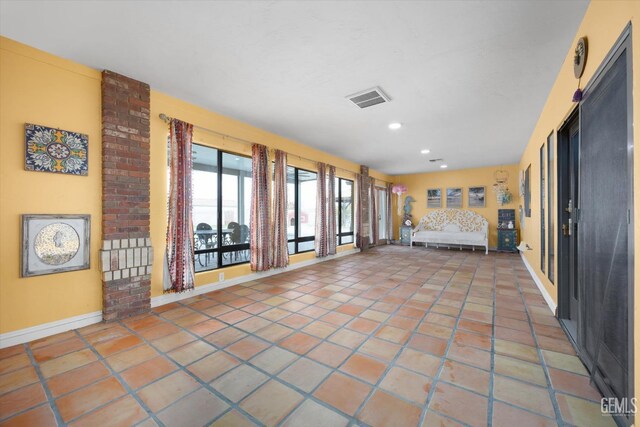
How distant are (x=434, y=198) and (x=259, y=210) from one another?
6.83 m

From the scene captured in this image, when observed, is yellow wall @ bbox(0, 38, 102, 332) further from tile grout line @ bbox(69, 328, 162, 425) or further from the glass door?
the glass door

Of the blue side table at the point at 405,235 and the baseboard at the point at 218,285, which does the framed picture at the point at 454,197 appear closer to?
the blue side table at the point at 405,235

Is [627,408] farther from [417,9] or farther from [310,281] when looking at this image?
[310,281]

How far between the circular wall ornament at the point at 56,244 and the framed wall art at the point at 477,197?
9.34 meters

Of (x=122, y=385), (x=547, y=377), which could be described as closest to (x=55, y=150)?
(x=122, y=385)

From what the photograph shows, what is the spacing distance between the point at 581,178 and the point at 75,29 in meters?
4.17

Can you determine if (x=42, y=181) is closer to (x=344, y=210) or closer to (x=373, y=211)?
(x=344, y=210)

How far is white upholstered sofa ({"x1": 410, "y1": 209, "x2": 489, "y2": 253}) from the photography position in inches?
294

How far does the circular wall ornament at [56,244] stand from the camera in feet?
7.82

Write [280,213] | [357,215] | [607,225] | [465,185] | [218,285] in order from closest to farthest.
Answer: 1. [607,225]
2. [218,285]
3. [280,213]
4. [357,215]
5. [465,185]

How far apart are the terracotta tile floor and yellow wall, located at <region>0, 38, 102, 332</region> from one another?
332mm

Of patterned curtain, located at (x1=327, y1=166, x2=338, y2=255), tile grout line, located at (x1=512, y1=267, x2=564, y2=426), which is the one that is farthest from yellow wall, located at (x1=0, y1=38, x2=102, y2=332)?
patterned curtain, located at (x1=327, y1=166, x2=338, y2=255)

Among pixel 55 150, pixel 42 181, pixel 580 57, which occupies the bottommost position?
pixel 42 181

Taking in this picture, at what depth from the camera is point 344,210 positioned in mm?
7535
